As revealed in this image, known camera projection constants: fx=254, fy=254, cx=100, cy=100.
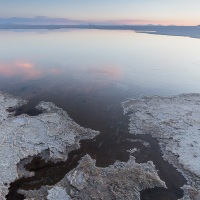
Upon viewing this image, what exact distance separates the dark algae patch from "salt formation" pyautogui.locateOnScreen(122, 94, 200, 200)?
0.62 metres

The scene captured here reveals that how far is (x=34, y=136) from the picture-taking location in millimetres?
20000

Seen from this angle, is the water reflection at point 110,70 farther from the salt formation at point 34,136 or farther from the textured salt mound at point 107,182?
the textured salt mound at point 107,182

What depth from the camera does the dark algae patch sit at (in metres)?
15.2

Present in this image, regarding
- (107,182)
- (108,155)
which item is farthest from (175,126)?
(107,182)

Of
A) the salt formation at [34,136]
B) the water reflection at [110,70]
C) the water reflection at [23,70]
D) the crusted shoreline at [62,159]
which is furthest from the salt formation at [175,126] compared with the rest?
the water reflection at [23,70]

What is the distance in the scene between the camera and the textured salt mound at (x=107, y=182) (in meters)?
14.4

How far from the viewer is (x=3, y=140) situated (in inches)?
753

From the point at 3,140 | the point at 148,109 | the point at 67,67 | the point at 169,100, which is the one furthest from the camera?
the point at 67,67

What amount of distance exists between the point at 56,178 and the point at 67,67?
29139mm

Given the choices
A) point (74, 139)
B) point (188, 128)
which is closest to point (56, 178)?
point (74, 139)

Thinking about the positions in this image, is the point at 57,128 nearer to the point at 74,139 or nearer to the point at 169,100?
the point at 74,139

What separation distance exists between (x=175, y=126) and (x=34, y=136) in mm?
12063

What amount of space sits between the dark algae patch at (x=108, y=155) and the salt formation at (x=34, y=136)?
0.66 m

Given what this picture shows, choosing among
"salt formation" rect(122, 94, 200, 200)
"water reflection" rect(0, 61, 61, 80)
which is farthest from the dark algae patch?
"water reflection" rect(0, 61, 61, 80)
